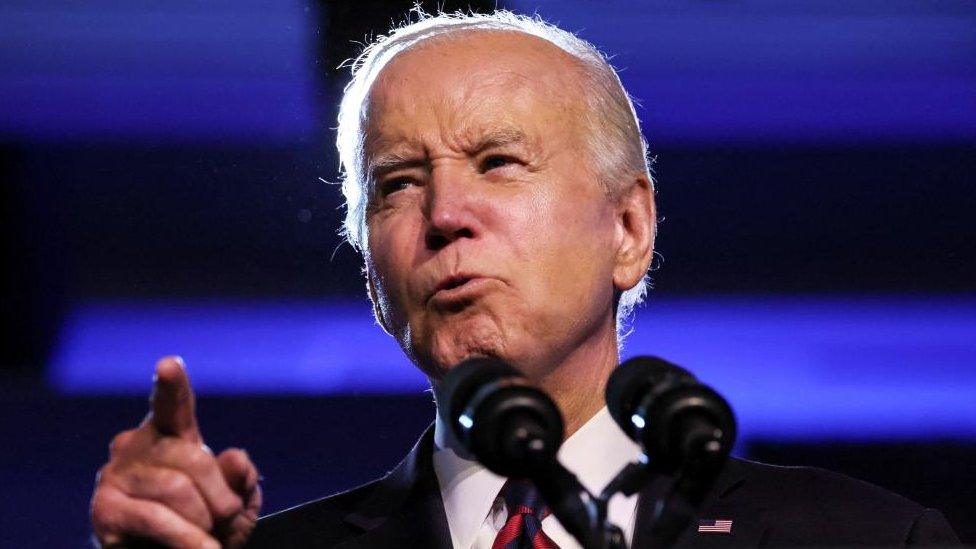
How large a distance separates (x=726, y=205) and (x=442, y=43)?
0.90 metres

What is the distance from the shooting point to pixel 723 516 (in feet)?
6.26

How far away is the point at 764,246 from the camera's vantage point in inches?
107

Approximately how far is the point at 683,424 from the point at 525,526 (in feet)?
2.22

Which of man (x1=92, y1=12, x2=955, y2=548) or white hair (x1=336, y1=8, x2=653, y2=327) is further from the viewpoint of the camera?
white hair (x1=336, y1=8, x2=653, y2=327)

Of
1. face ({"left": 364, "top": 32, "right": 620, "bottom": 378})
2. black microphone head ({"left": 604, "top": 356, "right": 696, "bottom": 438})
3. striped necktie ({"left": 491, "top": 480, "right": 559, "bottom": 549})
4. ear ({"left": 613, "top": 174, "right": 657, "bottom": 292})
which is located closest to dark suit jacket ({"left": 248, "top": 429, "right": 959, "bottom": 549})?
striped necktie ({"left": 491, "top": 480, "right": 559, "bottom": 549})

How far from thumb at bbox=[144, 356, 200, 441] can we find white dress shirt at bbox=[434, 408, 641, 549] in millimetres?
634

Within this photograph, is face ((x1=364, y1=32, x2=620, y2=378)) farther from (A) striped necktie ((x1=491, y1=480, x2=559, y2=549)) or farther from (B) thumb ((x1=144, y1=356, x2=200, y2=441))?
(B) thumb ((x1=144, y1=356, x2=200, y2=441))

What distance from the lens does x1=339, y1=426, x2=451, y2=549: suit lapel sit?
1.96 meters

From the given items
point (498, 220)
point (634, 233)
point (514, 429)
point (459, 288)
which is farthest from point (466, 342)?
point (514, 429)

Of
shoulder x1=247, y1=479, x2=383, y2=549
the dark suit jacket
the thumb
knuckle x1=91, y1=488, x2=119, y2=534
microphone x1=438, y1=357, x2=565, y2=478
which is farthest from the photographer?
shoulder x1=247, y1=479, x2=383, y2=549

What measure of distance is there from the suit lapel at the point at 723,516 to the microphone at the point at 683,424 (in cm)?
59

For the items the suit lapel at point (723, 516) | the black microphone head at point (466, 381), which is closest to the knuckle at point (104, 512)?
the black microphone head at point (466, 381)

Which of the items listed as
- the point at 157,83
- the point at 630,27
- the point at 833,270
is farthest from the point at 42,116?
the point at 833,270

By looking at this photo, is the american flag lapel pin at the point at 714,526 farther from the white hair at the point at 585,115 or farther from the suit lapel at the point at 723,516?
the white hair at the point at 585,115
